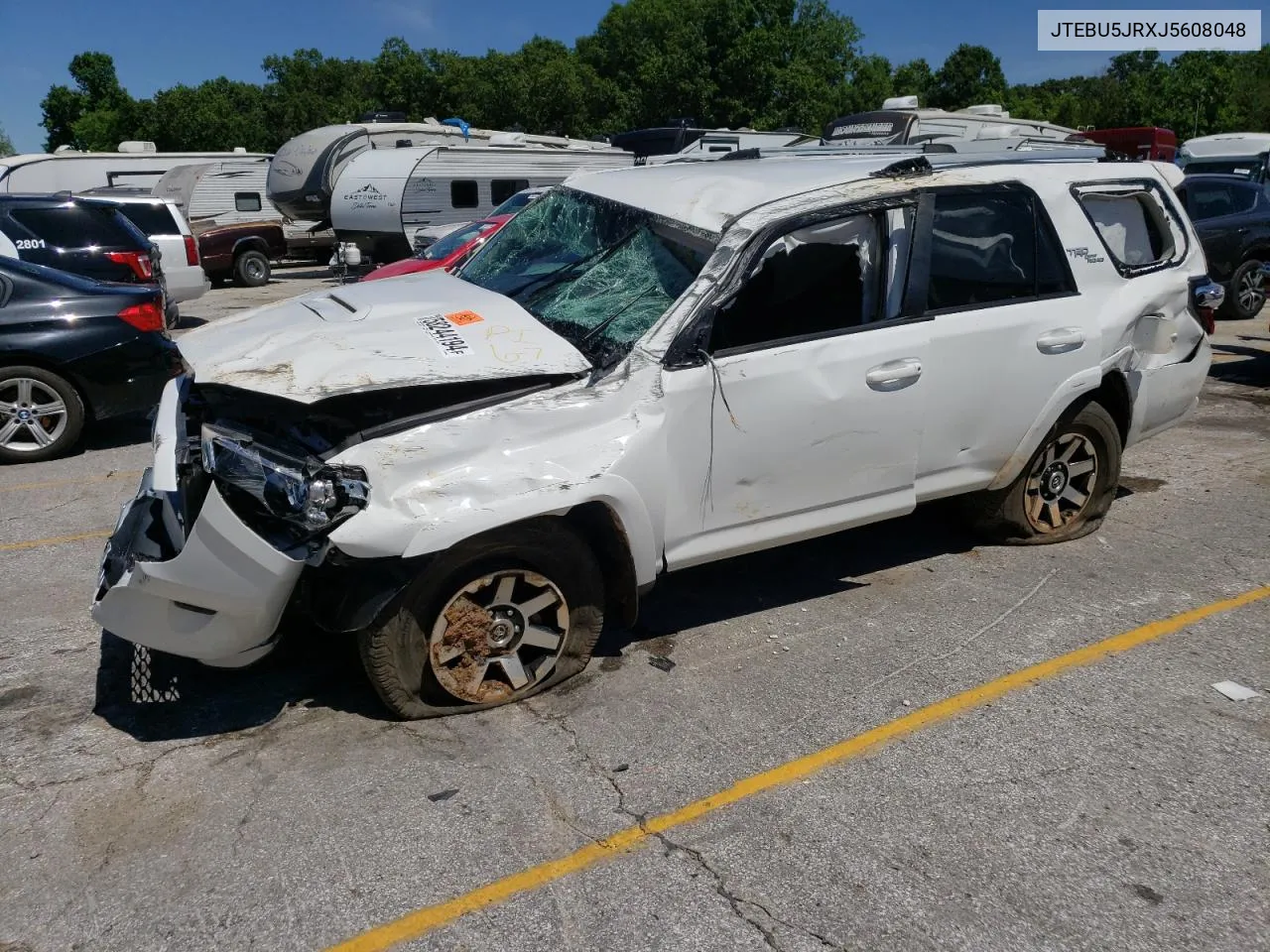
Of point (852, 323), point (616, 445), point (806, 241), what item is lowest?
point (616, 445)

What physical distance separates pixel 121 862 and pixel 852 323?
3210mm

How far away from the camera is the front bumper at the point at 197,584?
3.26 metres

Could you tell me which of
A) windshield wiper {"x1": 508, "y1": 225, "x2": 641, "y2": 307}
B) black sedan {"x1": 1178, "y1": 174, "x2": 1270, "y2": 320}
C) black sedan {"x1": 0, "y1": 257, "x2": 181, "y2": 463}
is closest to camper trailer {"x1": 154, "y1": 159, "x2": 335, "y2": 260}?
black sedan {"x1": 0, "y1": 257, "x2": 181, "y2": 463}

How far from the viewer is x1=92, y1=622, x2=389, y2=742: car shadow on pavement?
376cm

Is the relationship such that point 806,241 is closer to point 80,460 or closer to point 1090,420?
point 1090,420

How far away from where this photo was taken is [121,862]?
299cm

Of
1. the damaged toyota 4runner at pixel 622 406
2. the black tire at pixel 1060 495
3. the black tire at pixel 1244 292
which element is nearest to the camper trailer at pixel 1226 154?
the black tire at pixel 1244 292

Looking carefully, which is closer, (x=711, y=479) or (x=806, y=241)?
Answer: (x=711, y=479)

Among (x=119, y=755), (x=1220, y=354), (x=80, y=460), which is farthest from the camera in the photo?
(x=1220, y=354)

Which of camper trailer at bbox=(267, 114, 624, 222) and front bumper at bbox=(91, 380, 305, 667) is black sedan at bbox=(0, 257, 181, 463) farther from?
camper trailer at bbox=(267, 114, 624, 222)

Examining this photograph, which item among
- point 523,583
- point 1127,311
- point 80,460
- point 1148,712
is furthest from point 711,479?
point 80,460

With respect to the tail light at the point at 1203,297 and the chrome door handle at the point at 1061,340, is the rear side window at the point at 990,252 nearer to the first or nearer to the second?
the chrome door handle at the point at 1061,340

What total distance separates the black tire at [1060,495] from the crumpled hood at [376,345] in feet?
8.37

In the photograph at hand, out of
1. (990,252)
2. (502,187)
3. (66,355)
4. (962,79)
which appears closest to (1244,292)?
(990,252)
